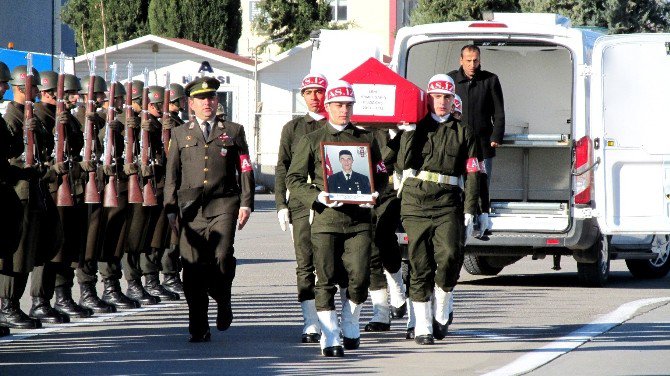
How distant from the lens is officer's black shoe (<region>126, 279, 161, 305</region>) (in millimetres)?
14977

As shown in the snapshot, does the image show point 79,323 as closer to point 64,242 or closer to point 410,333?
point 64,242

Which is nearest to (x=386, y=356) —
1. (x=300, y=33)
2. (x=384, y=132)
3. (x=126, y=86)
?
(x=384, y=132)

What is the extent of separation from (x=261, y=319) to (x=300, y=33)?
4348cm

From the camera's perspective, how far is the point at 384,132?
12.1m

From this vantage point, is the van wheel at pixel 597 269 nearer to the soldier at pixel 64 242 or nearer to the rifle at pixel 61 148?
the soldier at pixel 64 242

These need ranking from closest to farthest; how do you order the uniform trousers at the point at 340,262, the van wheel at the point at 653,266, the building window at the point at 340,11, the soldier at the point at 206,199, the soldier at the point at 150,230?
1. the uniform trousers at the point at 340,262
2. the soldier at the point at 206,199
3. the soldier at the point at 150,230
4. the van wheel at the point at 653,266
5. the building window at the point at 340,11

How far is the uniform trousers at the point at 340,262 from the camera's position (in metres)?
11.2

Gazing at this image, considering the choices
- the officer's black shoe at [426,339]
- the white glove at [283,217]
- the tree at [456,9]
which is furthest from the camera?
the tree at [456,9]

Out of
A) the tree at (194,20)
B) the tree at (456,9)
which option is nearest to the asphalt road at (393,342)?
the tree at (456,9)

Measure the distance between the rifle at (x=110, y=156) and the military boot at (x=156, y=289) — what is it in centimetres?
158

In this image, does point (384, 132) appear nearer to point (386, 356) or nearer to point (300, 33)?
point (386, 356)

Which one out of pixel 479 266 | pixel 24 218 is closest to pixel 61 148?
pixel 24 218

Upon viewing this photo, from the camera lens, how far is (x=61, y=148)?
1302 centimetres

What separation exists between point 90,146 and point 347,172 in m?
3.48
